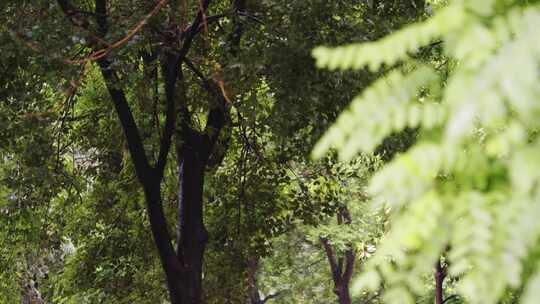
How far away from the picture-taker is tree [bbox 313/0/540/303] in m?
1.24

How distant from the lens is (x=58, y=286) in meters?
11.5

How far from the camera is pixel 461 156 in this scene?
153cm

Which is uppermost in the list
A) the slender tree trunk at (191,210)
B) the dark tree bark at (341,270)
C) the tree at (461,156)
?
the dark tree bark at (341,270)

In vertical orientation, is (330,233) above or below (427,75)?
above

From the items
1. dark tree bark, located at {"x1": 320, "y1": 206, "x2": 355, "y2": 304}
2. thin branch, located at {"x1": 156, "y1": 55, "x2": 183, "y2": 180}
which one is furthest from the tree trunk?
dark tree bark, located at {"x1": 320, "y1": 206, "x2": 355, "y2": 304}

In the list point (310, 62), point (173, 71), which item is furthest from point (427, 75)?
point (173, 71)

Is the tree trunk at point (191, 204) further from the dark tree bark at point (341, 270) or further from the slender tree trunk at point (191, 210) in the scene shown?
the dark tree bark at point (341, 270)

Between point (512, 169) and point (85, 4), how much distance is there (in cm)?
854

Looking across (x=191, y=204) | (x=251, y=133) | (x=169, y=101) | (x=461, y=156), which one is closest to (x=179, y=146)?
(x=191, y=204)

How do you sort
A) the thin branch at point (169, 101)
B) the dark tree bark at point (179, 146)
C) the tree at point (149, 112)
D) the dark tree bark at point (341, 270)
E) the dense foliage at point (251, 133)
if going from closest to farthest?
the dense foliage at point (251, 133), the tree at point (149, 112), the dark tree bark at point (179, 146), the thin branch at point (169, 101), the dark tree bark at point (341, 270)

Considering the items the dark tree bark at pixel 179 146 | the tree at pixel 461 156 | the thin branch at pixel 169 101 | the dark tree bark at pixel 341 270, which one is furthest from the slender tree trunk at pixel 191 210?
the dark tree bark at pixel 341 270

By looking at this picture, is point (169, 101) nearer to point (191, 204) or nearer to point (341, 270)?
point (191, 204)

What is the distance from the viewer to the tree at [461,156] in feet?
4.07

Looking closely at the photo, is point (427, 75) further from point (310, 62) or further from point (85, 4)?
point (85, 4)
